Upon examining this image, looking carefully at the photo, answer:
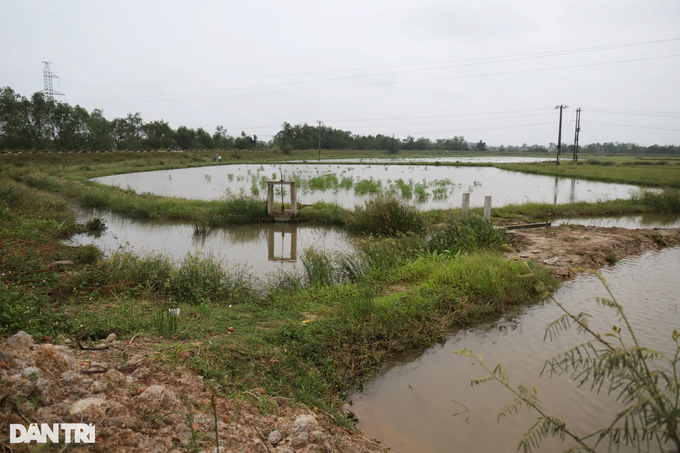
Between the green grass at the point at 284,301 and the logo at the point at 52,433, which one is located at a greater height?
the logo at the point at 52,433

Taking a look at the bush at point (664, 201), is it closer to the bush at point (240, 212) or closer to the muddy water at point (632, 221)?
the muddy water at point (632, 221)

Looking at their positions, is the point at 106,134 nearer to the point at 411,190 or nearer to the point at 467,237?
the point at 411,190

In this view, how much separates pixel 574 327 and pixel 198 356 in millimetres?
4722

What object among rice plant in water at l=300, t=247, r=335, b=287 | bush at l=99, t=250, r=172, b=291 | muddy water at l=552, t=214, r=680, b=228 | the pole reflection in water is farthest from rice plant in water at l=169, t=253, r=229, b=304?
muddy water at l=552, t=214, r=680, b=228

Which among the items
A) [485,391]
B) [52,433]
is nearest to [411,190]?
[485,391]

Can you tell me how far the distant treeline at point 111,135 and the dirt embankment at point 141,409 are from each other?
151ft

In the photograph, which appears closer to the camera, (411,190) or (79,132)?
(411,190)

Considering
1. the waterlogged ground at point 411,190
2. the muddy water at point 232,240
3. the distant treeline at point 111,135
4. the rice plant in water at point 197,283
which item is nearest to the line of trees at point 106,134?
the distant treeline at point 111,135

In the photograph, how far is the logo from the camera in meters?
2.07

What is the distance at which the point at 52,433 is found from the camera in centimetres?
219

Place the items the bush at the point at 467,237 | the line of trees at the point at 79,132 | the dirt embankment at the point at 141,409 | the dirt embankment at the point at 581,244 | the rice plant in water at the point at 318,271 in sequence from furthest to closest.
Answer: the line of trees at the point at 79,132 → the bush at the point at 467,237 → the dirt embankment at the point at 581,244 → the rice plant in water at the point at 318,271 → the dirt embankment at the point at 141,409

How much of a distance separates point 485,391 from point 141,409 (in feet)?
10.3

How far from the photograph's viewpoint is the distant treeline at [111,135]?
40156 millimetres

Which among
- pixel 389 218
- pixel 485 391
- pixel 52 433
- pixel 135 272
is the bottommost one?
pixel 485 391
